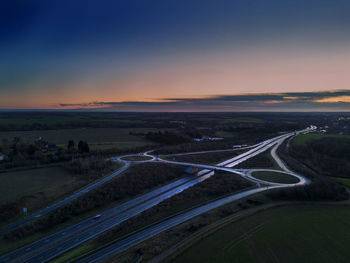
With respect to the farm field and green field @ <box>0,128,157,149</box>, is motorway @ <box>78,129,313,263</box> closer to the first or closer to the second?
the farm field

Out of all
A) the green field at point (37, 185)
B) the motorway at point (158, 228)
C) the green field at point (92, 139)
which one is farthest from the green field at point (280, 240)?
the green field at point (92, 139)

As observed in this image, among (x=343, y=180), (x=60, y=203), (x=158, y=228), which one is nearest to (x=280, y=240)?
(x=158, y=228)

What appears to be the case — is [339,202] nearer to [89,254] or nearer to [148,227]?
[148,227]

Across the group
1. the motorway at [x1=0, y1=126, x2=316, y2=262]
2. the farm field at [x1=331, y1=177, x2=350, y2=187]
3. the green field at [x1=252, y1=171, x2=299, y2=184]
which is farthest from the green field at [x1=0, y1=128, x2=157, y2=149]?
A: the farm field at [x1=331, y1=177, x2=350, y2=187]

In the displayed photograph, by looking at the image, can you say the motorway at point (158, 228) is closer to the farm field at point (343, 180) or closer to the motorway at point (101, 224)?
the motorway at point (101, 224)

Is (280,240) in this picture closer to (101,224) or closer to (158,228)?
(158,228)

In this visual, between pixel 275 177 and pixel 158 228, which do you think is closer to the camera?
pixel 158 228

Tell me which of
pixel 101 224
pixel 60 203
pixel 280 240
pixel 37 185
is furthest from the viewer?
pixel 37 185

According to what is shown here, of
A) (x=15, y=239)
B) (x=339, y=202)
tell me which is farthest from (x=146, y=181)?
(x=339, y=202)
